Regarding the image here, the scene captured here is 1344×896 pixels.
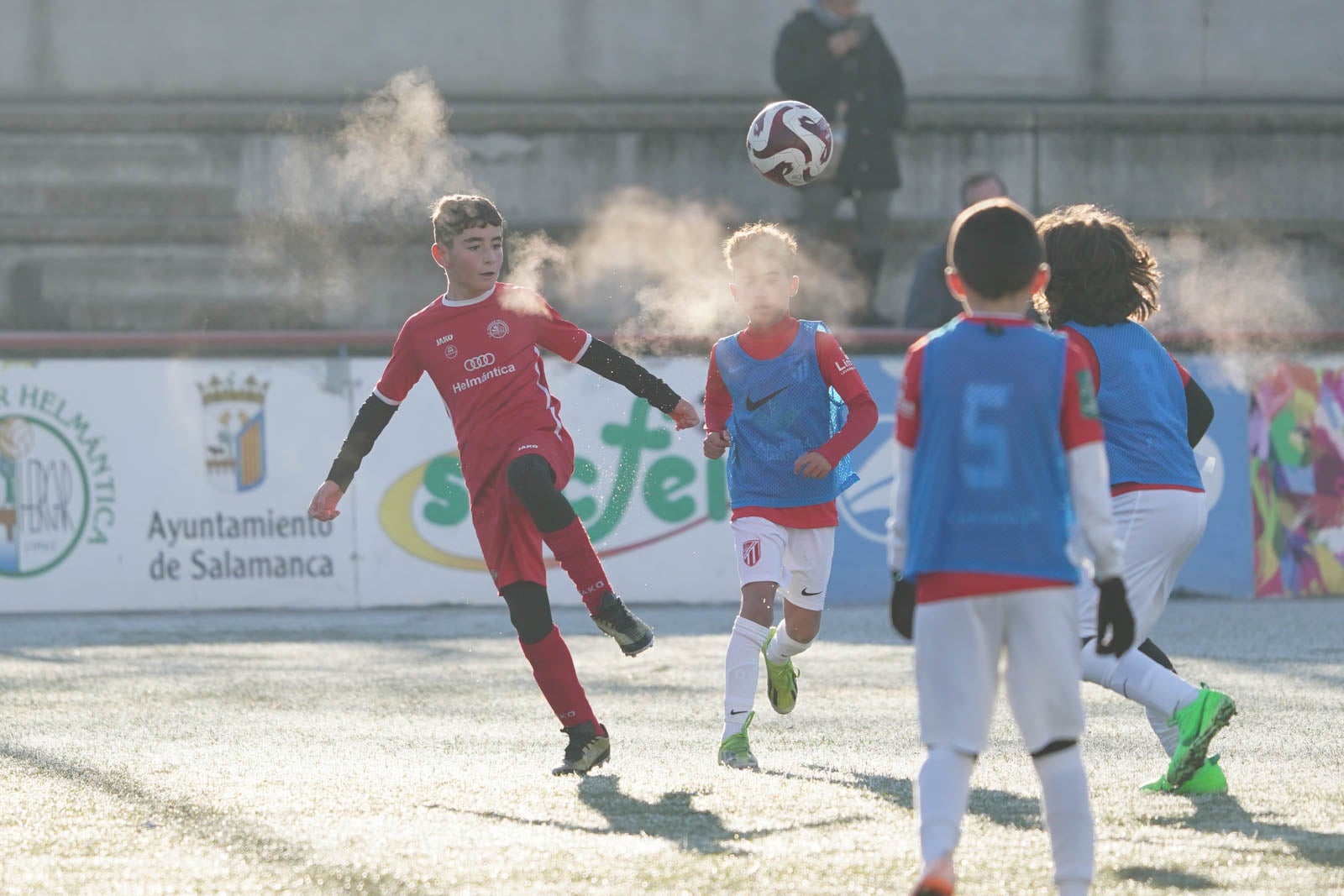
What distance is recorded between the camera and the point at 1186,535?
16.4ft

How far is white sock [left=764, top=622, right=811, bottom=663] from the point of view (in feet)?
20.6

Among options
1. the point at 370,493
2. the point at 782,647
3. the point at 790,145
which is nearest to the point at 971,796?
the point at 782,647

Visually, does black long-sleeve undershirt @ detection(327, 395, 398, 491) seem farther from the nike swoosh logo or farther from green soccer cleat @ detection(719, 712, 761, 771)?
green soccer cleat @ detection(719, 712, 761, 771)

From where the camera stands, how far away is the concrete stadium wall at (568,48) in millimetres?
18344

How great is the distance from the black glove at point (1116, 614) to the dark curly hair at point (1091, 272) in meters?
1.38

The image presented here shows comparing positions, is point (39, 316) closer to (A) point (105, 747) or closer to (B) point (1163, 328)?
(B) point (1163, 328)

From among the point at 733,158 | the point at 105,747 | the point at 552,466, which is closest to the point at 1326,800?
the point at 552,466

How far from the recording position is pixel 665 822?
479 centimetres

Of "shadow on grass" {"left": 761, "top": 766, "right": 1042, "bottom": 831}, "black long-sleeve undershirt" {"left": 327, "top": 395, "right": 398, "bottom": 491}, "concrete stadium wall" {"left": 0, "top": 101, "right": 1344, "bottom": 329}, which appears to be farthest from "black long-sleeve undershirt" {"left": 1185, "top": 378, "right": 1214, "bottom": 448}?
"concrete stadium wall" {"left": 0, "top": 101, "right": 1344, "bottom": 329}

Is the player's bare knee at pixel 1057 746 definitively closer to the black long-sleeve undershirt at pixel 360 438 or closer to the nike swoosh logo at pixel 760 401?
the nike swoosh logo at pixel 760 401

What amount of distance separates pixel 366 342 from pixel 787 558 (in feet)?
22.4

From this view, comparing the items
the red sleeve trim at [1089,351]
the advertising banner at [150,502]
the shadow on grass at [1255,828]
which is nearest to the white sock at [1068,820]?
the shadow on grass at [1255,828]

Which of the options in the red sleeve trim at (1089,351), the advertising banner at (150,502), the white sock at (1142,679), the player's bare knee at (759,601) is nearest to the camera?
the red sleeve trim at (1089,351)

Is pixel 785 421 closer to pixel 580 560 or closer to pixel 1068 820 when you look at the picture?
pixel 580 560
